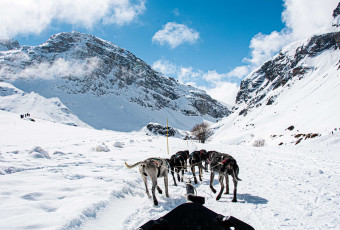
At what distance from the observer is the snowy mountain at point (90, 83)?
12612 cm

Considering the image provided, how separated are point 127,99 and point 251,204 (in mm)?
152809

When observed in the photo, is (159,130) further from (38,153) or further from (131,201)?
(131,201)

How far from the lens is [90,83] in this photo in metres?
149

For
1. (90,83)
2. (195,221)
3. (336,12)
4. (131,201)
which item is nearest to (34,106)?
(90,83)

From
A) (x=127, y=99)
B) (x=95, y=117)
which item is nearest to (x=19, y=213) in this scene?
(x=95, y=117)

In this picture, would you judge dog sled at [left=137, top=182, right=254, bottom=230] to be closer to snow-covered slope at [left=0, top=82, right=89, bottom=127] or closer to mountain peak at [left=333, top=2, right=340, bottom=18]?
snow-covered slope at [left=0, top=82, right=89, bottom=127]

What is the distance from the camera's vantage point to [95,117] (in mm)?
119750

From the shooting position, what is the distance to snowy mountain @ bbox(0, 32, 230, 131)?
126m

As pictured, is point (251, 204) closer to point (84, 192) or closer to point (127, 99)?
point (84, 192)

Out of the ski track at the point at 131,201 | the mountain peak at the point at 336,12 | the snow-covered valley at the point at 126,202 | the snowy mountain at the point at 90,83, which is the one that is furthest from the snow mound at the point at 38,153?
the mountain peak at the point at 336,12

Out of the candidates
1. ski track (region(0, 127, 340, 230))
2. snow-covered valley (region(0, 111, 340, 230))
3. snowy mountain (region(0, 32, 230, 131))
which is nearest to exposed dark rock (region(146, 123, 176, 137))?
snowy mountain (region(0, 32, 230, 131))

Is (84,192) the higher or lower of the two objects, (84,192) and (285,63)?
the lower

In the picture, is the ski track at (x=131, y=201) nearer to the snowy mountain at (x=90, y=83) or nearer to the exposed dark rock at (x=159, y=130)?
the exposed dark rock at (x=159, y=130)

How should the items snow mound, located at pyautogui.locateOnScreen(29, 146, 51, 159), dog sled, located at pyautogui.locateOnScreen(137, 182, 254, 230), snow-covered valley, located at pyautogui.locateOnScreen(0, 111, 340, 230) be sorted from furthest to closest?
snow mound, located at pyautogui.locateOnScreen(29, 146, 51, 159) → snow-covered valley, located at pyautogui.locateOnScreen(0, 111, 340, 230) → dog sled, located at pyautogui.locateOnScreen(137, 182, 254, 230)
